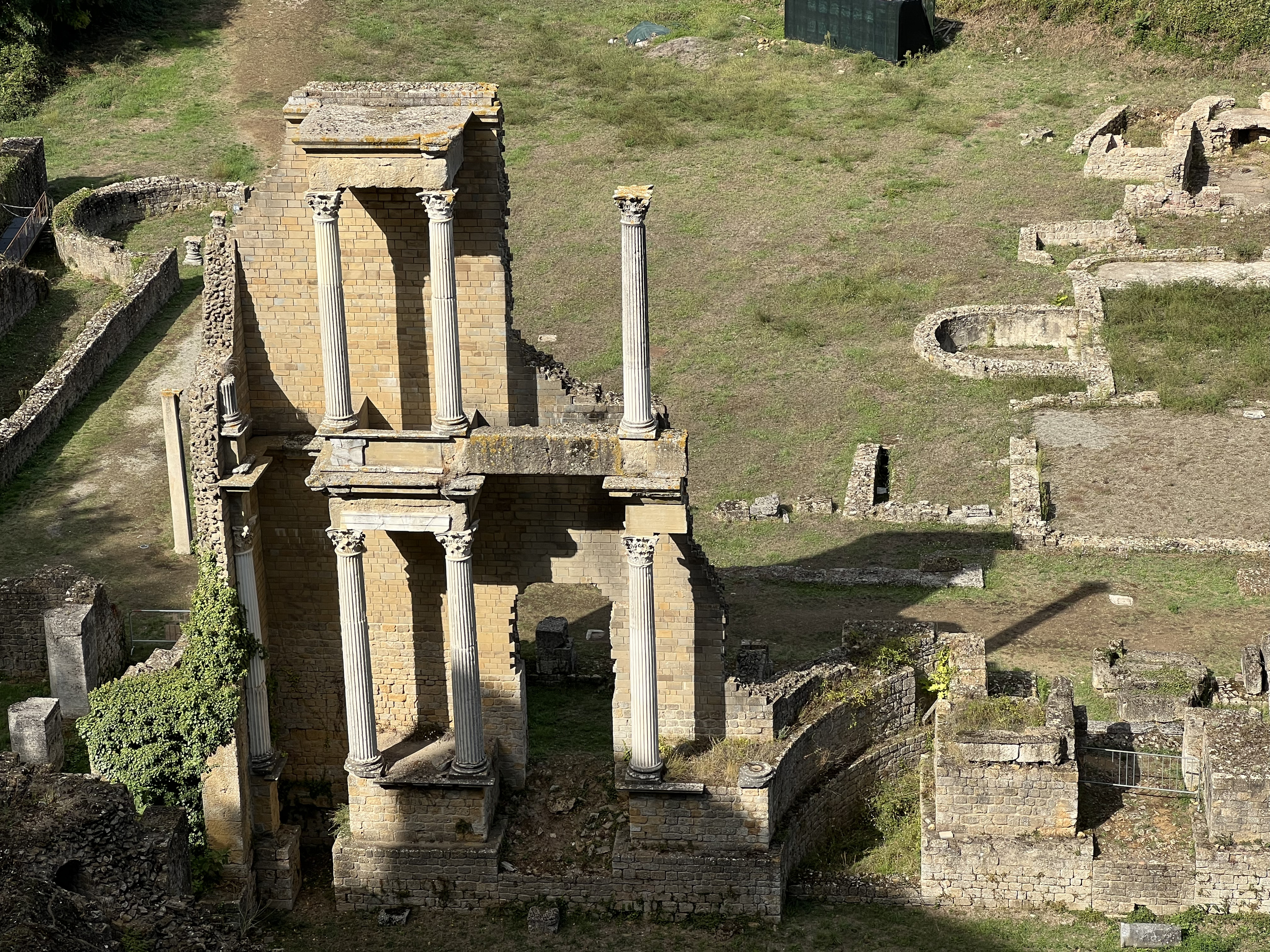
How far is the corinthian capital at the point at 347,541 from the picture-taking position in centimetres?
2102


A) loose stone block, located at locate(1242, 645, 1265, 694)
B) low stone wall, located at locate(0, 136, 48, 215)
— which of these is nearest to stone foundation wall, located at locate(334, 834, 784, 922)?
loose stone block, located at locate(1242, 645, 1265, 694)

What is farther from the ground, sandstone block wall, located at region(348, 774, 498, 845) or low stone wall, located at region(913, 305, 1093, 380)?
low stone wall, located at region(913, 305, 1093, 380)

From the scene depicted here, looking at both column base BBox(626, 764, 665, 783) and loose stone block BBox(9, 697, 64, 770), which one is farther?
loose stone block BBox(9, 697, 64, 770)

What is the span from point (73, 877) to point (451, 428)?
18.8ft

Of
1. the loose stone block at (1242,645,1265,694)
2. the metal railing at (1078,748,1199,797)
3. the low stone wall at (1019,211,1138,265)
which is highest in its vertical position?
the low stone wall at (1019,211,1138,265)

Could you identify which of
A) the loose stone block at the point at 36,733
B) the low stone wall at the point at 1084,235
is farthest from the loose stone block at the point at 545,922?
the low stone wall at the point at 1084,235

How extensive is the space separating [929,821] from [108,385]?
20704 millimetres

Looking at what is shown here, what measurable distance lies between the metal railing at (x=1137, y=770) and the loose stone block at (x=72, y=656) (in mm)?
12110

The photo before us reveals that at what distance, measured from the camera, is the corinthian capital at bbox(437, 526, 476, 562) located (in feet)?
68.1

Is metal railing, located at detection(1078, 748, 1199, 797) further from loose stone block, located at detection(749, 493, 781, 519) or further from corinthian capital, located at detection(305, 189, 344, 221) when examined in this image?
corinthian capital, located at detection(305, 189, 344, 221)

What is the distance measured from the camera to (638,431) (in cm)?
2061

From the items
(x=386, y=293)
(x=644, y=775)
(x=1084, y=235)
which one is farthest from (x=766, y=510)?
(x=1084, y=235)

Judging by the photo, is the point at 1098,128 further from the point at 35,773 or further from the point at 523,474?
the point at 35,773

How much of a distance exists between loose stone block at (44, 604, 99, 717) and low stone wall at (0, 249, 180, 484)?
8.14 metres
